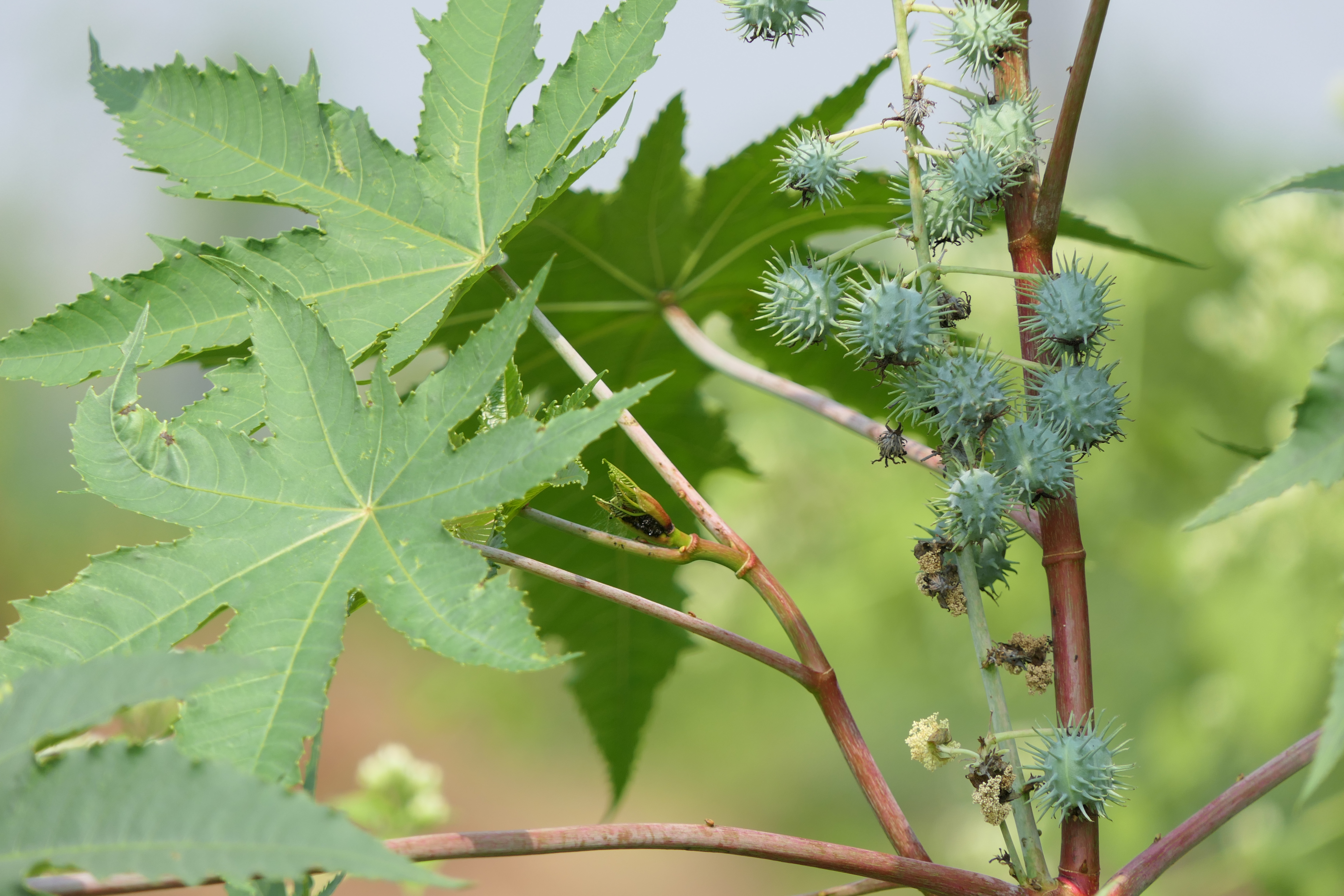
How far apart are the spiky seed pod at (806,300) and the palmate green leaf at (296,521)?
0.18m

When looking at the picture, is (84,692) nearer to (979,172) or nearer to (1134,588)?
(979,172)

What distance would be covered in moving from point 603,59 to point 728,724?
4.61 meters

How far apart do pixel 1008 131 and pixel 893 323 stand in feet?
0.52

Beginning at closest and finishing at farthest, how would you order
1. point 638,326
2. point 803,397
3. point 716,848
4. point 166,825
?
point 166,825 → point 716,848 → point 803,397 → point 638,326

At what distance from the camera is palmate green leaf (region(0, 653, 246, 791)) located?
0.39 metres

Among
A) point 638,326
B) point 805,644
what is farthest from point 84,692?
point 638,326

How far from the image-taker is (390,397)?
0.58m

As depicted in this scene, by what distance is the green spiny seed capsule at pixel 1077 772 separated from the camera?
54cm

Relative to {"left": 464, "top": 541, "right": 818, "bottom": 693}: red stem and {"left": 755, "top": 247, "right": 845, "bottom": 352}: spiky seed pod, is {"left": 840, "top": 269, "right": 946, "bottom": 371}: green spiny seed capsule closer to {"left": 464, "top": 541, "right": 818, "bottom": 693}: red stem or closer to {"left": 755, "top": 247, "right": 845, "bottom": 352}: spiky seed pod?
{"left": 755, "top": 247, "right": 845, "bottom": 352}: spiky seed pod

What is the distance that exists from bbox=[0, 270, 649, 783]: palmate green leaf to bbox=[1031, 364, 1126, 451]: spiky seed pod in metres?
0.28

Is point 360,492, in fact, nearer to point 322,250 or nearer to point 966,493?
point 322,250

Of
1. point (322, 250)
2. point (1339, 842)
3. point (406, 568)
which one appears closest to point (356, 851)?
point (406, 568)

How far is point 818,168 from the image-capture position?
0.64 meters

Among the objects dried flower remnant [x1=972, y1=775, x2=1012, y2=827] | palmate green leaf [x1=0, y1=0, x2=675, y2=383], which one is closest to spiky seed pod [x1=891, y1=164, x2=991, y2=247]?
palmate green leaf [x1=0, y1=0, x2=675, y2=383]
